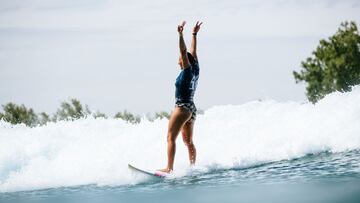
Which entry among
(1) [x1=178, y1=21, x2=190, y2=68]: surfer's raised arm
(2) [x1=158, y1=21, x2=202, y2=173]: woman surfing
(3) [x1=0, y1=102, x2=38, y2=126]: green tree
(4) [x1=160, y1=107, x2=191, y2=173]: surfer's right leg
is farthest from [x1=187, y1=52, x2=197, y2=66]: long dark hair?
(3) [x1=0, y1=102, x2=38, y2=126]: green tree

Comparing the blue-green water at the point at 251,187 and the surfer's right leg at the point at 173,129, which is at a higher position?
the surfer's right leg at the point at 173,129

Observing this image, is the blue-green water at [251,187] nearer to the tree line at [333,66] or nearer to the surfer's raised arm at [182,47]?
the surfer's raised arm at [182,47]

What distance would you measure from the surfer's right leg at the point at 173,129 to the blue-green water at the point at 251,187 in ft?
1.11

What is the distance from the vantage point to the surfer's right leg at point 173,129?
700cm

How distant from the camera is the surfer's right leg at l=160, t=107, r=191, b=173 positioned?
23.0 feet

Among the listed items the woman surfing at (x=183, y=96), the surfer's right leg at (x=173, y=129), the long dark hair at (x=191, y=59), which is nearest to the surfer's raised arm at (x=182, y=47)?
the woman surfing at (x=183, y=96)

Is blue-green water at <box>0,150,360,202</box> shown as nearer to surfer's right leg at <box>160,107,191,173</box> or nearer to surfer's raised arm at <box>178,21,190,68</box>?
surfer's right leg at <box>160,107,191,173</box>

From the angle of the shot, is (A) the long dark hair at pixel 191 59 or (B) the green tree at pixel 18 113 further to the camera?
(B) the green tree at pixel 18 113

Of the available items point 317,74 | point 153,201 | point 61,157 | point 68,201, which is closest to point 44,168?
point 61,157

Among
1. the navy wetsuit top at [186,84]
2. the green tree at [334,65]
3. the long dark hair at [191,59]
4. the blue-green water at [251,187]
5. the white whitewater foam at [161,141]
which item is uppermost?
the green tree at [334,65]

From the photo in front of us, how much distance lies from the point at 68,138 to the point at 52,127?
572 millimetres

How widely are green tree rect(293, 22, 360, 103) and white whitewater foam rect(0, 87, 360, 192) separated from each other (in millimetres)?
35070

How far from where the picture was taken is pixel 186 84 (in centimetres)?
709

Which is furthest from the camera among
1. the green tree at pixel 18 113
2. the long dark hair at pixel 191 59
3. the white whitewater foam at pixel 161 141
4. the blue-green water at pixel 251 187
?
the green tree at pixel 18 113
